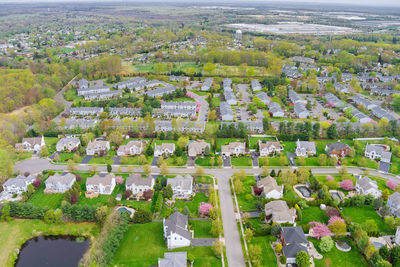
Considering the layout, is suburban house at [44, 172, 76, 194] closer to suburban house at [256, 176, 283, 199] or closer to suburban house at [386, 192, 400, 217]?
suburban house at [256, 176, 283, 199]

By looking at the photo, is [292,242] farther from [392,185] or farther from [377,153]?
[377,153]

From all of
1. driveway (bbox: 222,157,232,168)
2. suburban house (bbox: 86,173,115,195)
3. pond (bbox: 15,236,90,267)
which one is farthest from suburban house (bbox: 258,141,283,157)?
pond (bbox: 15,236,90,267)

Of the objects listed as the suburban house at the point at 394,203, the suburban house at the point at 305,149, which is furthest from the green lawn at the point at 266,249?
the suburban house at the point at 305,149

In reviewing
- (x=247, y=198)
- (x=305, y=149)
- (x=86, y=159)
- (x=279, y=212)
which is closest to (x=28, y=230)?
(x=86, y=159)

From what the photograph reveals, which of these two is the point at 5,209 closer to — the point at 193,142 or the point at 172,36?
the point at 193,142

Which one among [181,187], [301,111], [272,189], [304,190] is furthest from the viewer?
[301,111]

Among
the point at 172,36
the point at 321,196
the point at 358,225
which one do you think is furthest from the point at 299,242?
the point at 172,36
